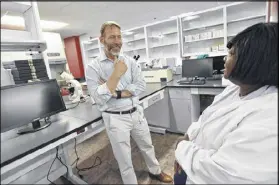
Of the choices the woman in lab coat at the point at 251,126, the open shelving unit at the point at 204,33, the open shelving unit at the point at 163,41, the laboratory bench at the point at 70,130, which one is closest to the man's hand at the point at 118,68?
the laboratory bench at the point at 70,130

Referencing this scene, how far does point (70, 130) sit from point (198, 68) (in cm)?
198

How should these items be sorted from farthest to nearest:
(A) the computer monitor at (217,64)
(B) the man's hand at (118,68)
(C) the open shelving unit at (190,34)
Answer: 1. (C) the open shelving unit at (190,34)
2. (A) the computer monitor at (217,64)
3. (B) the man's hand at (118,68)

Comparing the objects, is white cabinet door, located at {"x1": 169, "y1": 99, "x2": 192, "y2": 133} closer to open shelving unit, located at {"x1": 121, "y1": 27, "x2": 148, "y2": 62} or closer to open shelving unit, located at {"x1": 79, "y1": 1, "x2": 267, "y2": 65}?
open shelving unit, located at {"x1": 79, "y1": 1, "x2": 267, "y2": 65}

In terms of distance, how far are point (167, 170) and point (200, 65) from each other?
153 cm

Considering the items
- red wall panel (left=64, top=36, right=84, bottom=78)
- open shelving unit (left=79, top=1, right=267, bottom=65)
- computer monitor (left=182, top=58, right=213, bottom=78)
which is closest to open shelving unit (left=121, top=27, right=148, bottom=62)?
open shelving unit (left=79, top=1, right=267, bottom=65)

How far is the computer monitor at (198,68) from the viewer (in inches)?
92.6

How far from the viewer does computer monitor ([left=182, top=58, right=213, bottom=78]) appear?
2.35m

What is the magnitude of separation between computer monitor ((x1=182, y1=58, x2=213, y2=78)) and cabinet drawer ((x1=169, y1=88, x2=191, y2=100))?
32cm

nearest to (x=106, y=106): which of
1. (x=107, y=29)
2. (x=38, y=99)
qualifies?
(x=38, y=99)

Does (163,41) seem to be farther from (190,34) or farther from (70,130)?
(70,130)

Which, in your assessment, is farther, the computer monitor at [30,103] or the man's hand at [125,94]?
the man's hand at [125,94]

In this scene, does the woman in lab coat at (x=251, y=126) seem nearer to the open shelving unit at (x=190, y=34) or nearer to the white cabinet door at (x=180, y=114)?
the white cabinet door at (x=180, y=114)

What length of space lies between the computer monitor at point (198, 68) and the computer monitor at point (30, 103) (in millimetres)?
1892

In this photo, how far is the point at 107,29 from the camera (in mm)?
1194
